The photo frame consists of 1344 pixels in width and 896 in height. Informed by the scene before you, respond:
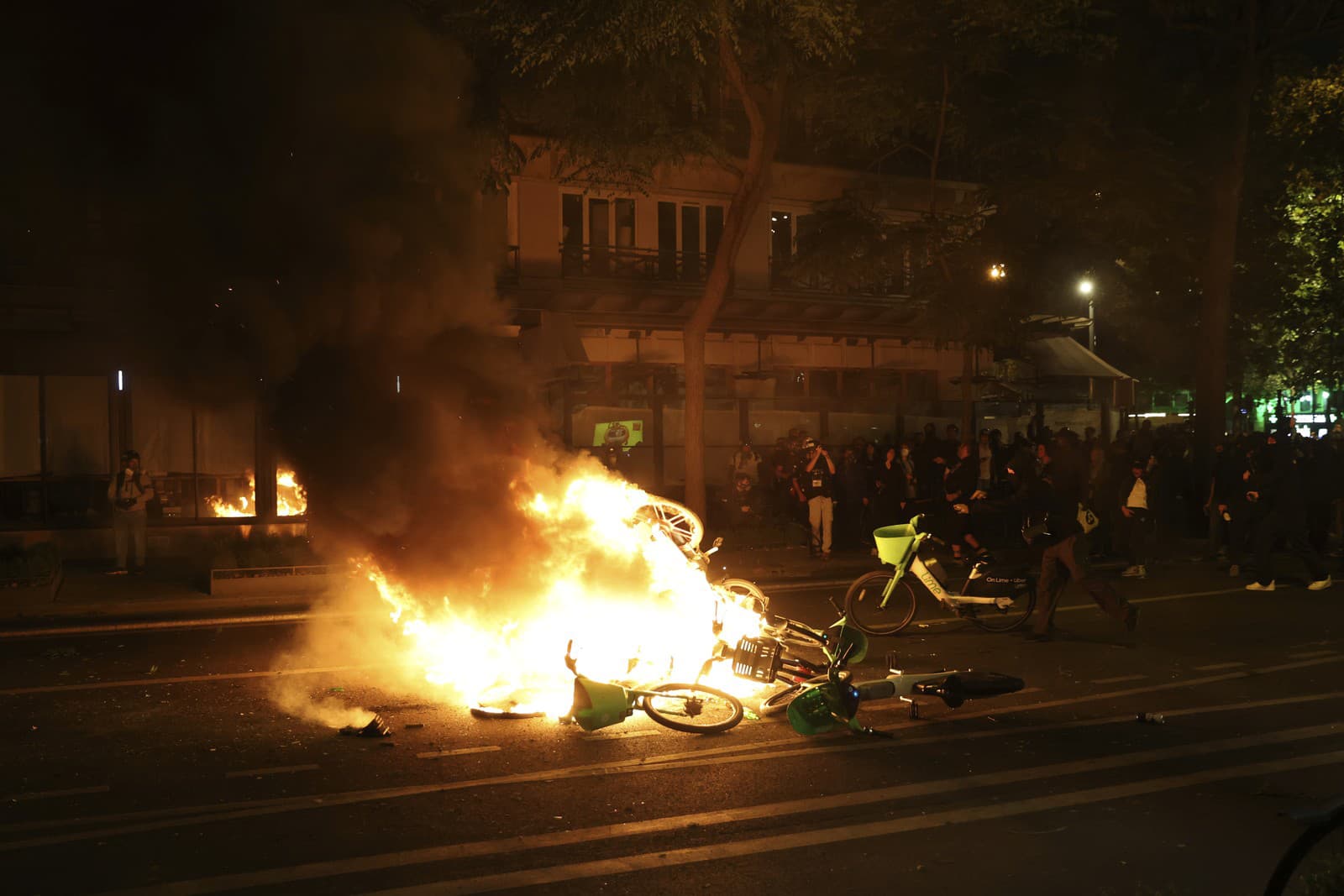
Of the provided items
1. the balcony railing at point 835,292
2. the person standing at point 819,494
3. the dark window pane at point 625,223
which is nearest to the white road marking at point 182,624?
the person standing at point 819,494

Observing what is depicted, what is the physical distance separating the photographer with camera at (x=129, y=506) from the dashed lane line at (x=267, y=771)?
10.5 meters

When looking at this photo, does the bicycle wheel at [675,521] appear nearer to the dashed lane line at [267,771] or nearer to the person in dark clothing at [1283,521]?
the dashed lane line at [267,771]

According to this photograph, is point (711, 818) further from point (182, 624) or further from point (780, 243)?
point (780, 243)

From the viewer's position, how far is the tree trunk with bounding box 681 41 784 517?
56.9 feet

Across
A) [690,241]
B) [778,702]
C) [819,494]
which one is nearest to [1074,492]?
[778,702]

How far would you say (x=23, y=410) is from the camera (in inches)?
741

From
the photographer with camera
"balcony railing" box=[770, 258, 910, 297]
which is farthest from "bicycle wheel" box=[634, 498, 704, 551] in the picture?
"balcony railing" box=[770, 258, 910, 297]

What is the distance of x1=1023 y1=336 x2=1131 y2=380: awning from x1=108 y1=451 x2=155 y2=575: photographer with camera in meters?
22.2

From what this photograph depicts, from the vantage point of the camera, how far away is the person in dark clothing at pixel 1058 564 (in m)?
10.7

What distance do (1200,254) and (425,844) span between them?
24.4m

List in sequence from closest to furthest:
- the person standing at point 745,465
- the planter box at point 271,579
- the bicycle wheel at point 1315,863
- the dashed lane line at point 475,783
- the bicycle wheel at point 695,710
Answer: the bicycle wheel at point 1315,863, the dashed lane line at point 475,783, the bicycle wheel at point 695,710, the planter box at point 271,579, the person standing at point 745,465

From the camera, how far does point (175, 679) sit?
937 centimetres

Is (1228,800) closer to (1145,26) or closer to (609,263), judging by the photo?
(1145,26)

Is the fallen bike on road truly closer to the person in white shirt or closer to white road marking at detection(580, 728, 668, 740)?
white road marking at detection(580, 728, 668, 740)
